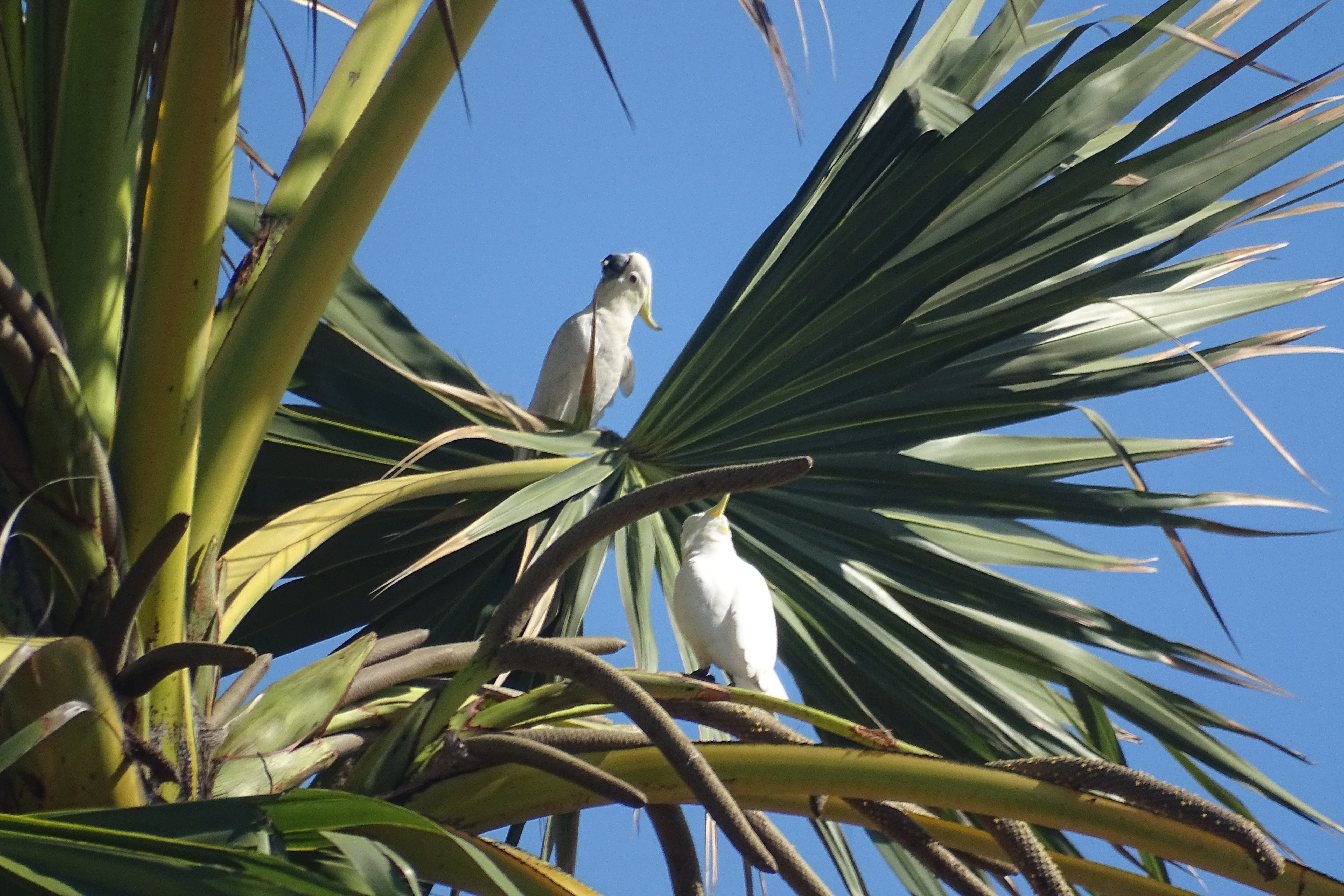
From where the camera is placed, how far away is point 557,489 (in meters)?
1.57

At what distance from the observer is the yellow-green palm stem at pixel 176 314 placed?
2.85 ft

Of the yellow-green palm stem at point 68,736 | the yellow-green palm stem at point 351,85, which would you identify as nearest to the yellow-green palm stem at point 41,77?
the yellow-green palm stem at point 351,85

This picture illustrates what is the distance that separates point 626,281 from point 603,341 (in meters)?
0.20

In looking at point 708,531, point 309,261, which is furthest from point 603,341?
point 309,261

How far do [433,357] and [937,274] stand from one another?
71 centimetres

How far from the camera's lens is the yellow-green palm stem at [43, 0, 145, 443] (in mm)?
874

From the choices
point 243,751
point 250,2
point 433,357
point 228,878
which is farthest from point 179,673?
point 433,357

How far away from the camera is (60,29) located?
976 mm

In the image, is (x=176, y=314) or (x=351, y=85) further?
(x=351, y=85)

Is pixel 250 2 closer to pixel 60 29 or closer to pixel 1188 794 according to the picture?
pixel 60 29

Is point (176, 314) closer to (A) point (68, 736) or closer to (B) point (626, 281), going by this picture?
(A) point (68, 736)

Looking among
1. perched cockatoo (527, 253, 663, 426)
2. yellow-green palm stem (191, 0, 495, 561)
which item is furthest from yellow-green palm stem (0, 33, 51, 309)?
Result: perched cockatoo (527, 253, 663, 426)

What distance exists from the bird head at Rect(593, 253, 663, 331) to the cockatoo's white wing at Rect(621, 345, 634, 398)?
0.48 ft

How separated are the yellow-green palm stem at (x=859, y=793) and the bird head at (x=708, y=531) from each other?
0.84 m
